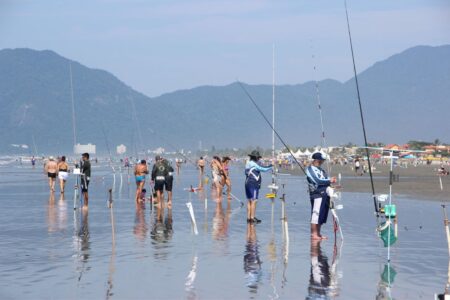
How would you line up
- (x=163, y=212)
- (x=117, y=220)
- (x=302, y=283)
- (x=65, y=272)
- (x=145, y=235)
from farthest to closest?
(x=163, y=212) < (x=117, y=220) < (x=145, y=235) < (x=65, y=272) < (x=302, y=283)

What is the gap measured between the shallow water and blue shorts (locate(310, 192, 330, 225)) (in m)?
0.46

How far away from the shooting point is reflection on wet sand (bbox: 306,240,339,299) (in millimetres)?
10664

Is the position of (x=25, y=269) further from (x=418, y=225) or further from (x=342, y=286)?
(x=418, y=225)

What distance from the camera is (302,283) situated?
37.4 ft

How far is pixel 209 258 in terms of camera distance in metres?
13.7

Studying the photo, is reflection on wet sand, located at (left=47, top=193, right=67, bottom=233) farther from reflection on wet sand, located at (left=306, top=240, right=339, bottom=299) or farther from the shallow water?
reflection on wet sand, located at (left=306, top=240, right=339, bottom=299)

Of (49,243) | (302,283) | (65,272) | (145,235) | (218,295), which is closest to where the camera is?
(218,295)

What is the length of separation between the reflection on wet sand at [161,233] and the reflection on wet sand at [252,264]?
4.11ft

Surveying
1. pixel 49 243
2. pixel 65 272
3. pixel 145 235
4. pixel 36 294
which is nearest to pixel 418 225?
pixel 145 235

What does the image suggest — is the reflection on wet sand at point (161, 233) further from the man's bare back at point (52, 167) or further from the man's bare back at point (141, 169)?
the man's bare back at point (52, 167)

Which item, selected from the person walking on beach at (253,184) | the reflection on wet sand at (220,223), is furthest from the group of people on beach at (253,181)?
the reflection on wet sand at (220,223)

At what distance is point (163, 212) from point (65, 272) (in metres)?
10.7

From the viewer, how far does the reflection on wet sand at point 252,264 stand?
11.4m

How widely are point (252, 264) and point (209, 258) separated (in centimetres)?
91
